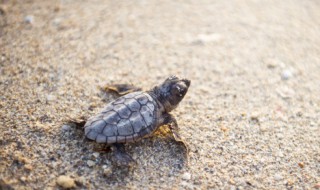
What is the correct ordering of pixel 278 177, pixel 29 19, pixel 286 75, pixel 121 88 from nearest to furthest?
pixel 278 177
pixel 121 88
pixel 286 75
pixel 29 19

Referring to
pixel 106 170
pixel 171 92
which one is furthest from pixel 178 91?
pixel 106 170

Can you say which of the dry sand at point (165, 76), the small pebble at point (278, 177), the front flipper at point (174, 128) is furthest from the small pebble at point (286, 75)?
A: the front flipper at point (174, 128)

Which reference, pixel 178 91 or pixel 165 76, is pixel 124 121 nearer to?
pixel 178 91

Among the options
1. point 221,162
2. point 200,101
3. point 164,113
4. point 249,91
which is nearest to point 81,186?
point 164,113

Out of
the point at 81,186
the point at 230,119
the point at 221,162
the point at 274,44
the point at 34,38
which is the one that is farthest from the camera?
the point at 274,44

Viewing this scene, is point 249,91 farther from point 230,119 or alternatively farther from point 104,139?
point 104,139

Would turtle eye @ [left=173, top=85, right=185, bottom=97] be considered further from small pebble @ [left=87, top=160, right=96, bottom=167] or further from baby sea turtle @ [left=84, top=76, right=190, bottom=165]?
small pebble @ [left=87, top=160, right=96, bottom=167]

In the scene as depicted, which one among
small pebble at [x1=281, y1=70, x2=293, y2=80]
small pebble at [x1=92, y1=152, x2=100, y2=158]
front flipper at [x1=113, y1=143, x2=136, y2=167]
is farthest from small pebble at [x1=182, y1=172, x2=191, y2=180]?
small pebble at [x1=281, y1=70, x2=293, y2=80]
